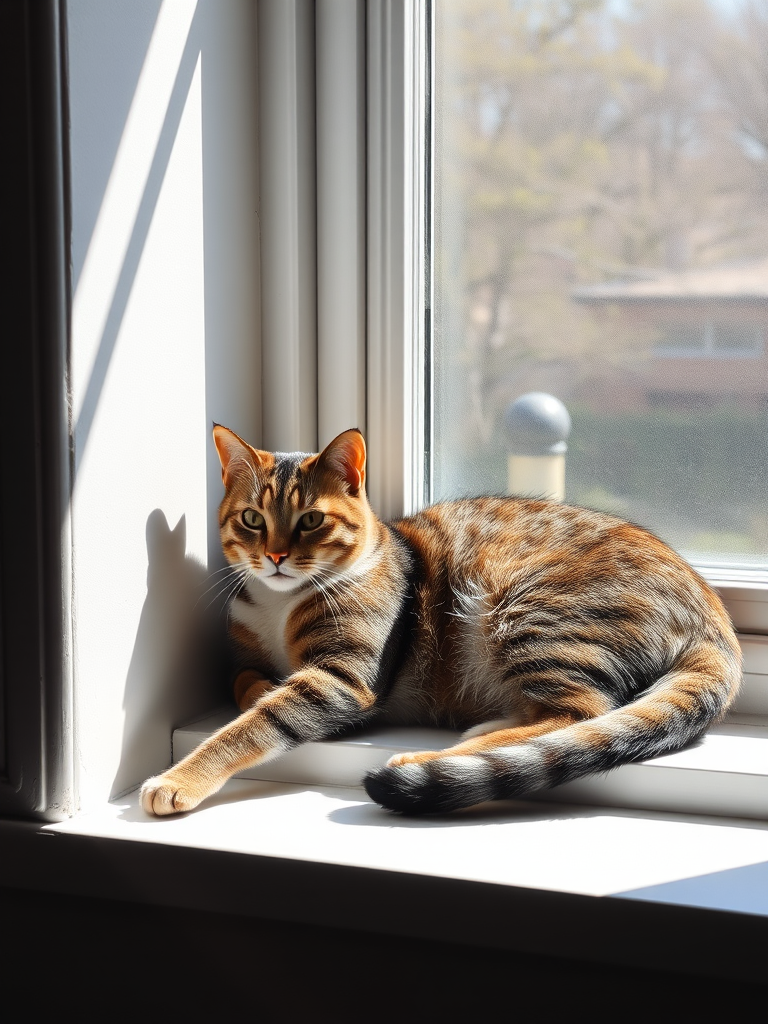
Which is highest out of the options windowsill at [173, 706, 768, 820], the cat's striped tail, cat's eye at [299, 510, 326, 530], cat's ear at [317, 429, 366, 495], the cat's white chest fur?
cat's ear at [317, 429, 366, 495]

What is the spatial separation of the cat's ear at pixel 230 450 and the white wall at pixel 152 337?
0.13ft

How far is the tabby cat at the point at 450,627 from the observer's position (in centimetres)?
121

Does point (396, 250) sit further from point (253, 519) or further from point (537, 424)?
point (253, 519)

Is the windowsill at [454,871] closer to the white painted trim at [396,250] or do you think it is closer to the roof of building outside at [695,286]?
the white painted trim at [396,250]

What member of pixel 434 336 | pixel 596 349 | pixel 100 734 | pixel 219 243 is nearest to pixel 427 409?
pixel 434 336

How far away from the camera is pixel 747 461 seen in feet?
4.67

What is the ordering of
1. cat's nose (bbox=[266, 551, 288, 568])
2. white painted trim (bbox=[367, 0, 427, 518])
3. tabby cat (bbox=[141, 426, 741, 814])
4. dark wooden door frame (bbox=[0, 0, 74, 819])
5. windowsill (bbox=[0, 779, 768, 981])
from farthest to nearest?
white painted trim (bbox=[367, 0, 427, 518])
cat's nose (bbox=[266, 551, 288, 568])
tabby cat (bbox=[141, 426, 741, 814])
dark wooden door frame (bbox=[0, 0, 74, 819])
windowsill (bbox=[0, 779, 768, 981])

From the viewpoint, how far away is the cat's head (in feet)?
4.41

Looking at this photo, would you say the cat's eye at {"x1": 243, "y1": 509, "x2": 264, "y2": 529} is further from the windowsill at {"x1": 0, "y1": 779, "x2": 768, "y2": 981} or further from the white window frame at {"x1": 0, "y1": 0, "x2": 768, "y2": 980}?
the windowsill at {"x1": 0, "y1": 779, "x2": 768, "y2": 981}

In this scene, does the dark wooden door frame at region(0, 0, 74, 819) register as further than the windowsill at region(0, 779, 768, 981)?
Yes

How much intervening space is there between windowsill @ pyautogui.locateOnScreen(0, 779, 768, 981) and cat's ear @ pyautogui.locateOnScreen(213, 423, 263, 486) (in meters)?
0.46

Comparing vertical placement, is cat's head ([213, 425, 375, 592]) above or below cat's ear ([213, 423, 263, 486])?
below

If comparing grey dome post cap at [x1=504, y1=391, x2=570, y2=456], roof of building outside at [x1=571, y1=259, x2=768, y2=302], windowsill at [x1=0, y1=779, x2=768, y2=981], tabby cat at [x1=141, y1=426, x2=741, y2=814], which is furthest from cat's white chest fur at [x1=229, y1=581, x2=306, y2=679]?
roof of building outside at [x1=571, y1=259, x2=768, y2=302]

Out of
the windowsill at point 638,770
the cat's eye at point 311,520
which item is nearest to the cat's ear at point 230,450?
the cat's eye at point 311,520
